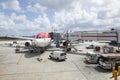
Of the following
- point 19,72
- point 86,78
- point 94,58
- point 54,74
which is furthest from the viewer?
point 94,58

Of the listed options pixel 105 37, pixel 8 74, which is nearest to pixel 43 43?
pixel 8 74

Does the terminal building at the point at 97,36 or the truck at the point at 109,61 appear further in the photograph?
the terminal building at the point at 97,36

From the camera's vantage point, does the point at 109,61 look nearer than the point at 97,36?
Yes

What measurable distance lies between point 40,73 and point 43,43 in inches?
692

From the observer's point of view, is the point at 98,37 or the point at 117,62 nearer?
the point at 117,62

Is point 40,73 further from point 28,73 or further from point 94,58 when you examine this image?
point 94,58

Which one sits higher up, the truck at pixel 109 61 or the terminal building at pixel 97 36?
the terminal building at pixel 97 36

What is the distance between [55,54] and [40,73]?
10901 millimetres

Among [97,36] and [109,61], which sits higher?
[97,36]

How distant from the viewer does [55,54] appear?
36500 mm

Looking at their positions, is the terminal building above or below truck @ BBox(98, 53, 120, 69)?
above

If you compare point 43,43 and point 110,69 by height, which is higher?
point 43,43

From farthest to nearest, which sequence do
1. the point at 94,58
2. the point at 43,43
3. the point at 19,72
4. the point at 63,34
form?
the point at 63,34, the point at 43,43, the point at 94,58, the point at 19,72

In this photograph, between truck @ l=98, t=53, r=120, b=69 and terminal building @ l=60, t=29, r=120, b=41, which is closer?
truck @ l=98, t=53, r=120, b=69
